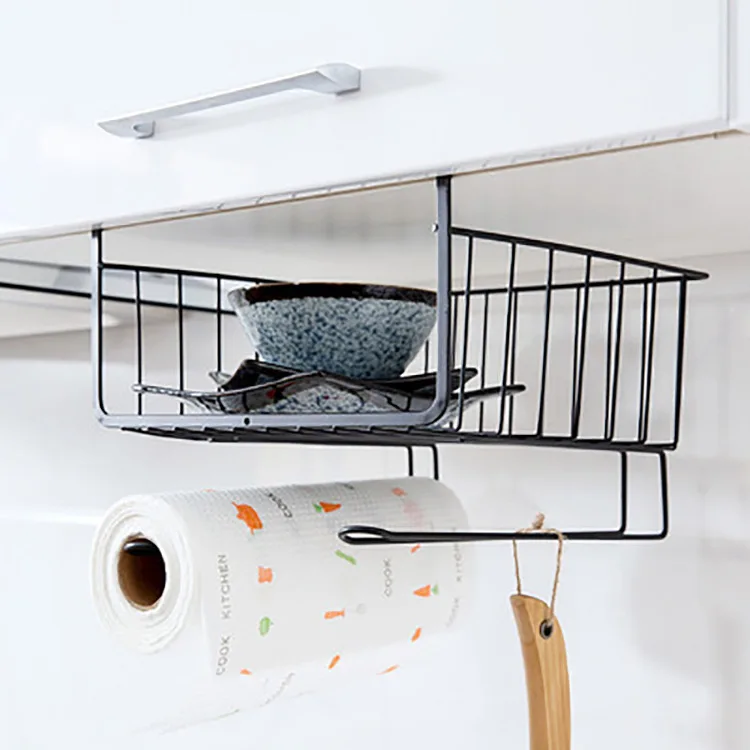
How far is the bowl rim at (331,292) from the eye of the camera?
2.29 ft

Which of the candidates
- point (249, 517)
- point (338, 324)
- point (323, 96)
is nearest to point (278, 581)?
point (249, 517)

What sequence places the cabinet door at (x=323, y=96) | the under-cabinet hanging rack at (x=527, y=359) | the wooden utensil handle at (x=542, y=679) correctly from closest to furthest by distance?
the cabinet door at (x=323, y=96), the under-cabinet hanging rack at (x=527, y=359), the wooden utensil handle at (x=542, y=679)

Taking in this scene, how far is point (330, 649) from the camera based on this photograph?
28.7 inches

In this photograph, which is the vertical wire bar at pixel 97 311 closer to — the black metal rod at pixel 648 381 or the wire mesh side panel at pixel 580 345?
the wire mesh side panel at pixel 580 345

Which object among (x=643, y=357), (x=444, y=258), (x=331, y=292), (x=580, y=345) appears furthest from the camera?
(x=580, y=345)

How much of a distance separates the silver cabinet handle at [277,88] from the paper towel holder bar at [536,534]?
0.82ft

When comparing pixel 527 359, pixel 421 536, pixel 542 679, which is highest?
pixel 527 359

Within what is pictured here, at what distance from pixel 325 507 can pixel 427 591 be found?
0.09 meters

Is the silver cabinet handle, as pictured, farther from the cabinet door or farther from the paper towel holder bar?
the paper towel holder bar

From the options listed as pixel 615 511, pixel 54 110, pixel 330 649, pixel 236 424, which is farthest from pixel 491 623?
pixel 54 110

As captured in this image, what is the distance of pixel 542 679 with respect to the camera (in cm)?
76

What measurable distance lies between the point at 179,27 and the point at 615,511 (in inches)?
18.5

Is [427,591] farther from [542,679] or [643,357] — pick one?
[643,357]

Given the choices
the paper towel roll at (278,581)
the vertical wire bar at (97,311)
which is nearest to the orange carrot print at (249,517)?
the paper towel roll at (278,581)
